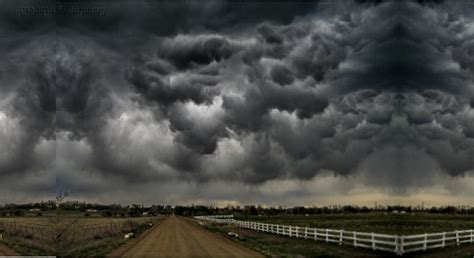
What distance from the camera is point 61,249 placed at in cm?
2948

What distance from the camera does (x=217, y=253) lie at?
30047mm

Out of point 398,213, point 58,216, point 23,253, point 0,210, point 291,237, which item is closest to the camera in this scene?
point 398,213

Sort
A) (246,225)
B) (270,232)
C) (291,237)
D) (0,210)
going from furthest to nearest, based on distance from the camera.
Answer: (0,210) → (246,225) → (270,232) → (291,237)

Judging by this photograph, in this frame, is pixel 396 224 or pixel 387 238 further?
pixel 387 238

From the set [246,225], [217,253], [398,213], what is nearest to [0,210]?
[246,225]

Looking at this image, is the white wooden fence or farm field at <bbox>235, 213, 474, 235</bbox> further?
the white wooden fence

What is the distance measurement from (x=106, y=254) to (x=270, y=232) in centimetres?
2785

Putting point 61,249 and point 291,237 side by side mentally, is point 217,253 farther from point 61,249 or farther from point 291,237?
point 291,237

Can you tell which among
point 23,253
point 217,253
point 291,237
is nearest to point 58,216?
point 23,253

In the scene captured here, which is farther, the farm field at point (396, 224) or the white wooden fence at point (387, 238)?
the white wooden fence at point (387, 238)

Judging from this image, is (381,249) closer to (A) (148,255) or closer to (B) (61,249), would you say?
(A) (148,255)

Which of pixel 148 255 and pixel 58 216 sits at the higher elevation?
pixel 58 216

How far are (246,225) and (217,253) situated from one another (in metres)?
38.4

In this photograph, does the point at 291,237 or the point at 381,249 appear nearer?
the point at 381,249
